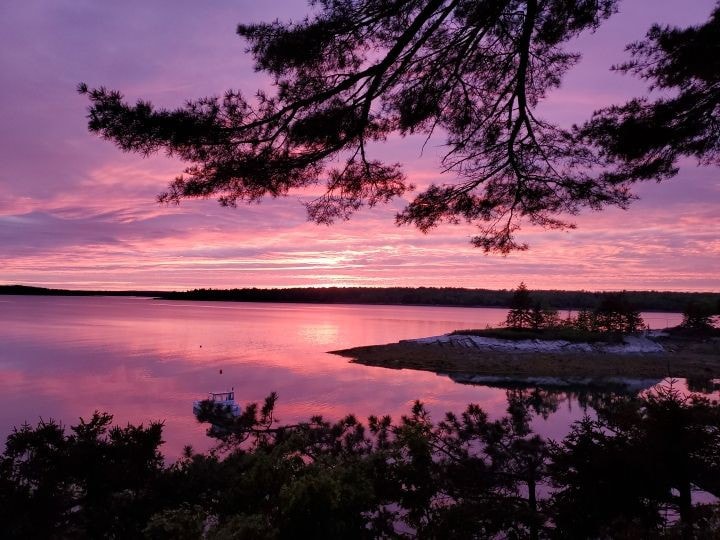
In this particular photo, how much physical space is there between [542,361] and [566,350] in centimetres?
709

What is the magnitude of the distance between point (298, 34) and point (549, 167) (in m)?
3.73

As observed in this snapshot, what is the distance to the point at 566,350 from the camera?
44.7 m

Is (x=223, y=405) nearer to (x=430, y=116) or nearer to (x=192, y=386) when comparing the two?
(x=430, y=116)

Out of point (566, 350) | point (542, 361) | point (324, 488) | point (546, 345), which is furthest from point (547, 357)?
point (324, 488)

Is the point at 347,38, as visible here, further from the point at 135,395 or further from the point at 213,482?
the point at 135,395

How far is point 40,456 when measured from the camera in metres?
4.67

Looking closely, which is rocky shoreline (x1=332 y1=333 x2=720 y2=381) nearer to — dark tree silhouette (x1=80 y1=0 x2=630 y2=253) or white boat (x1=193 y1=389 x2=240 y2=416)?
white boat (x1=193 y1=389 x2=240 y2=416)

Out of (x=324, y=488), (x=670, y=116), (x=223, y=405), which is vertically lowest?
(x=223, y=405)

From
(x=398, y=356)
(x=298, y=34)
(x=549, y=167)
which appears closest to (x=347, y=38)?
(x=298, y=34)

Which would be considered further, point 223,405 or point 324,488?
point 223,405

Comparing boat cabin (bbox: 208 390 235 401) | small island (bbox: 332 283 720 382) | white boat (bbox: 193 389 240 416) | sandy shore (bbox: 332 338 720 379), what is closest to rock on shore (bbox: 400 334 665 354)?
small island (bbox: 332 283 720 382)

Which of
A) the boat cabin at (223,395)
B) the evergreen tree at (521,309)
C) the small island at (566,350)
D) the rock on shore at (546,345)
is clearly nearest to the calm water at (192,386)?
the boat cabin at (223,395)

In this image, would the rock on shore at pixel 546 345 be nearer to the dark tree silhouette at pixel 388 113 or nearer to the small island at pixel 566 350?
Answer: the small island at pixel 566 350

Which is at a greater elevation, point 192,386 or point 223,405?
point 223,405
